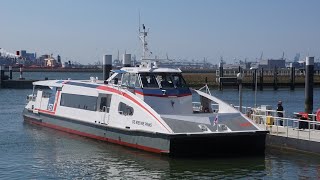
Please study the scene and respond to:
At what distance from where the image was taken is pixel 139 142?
79.4 ft

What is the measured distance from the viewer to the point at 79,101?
97.7ft

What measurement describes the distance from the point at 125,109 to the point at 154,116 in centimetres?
267

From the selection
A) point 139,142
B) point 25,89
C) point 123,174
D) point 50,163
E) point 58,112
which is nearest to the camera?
point 123,174

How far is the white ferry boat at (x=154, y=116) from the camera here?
22.7 metres

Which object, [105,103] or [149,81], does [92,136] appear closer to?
[105,103]

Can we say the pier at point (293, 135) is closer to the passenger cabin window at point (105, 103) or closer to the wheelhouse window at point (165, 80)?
the wheelhouse window at point (165, 80)

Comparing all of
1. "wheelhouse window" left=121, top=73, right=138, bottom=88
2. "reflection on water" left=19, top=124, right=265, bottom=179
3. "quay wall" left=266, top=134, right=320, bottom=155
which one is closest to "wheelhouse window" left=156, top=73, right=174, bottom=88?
"wheelhouse window" left=121, top=73, right=138, bottom=88

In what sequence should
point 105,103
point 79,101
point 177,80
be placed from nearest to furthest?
1. point 177,80
2. point 105,103
3. point 79,101

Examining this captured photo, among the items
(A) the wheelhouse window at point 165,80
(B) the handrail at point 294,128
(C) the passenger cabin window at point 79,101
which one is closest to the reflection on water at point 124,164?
(B) the handrail at point 294,128

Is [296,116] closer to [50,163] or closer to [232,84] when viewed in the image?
[50,163]

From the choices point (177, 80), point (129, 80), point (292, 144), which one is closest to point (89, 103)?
point (129, 80)

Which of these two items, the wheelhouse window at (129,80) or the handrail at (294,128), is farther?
the wheelhouse window at (129,80)

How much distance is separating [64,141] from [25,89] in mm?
50545

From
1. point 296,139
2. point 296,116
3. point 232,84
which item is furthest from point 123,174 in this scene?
point 232,84
